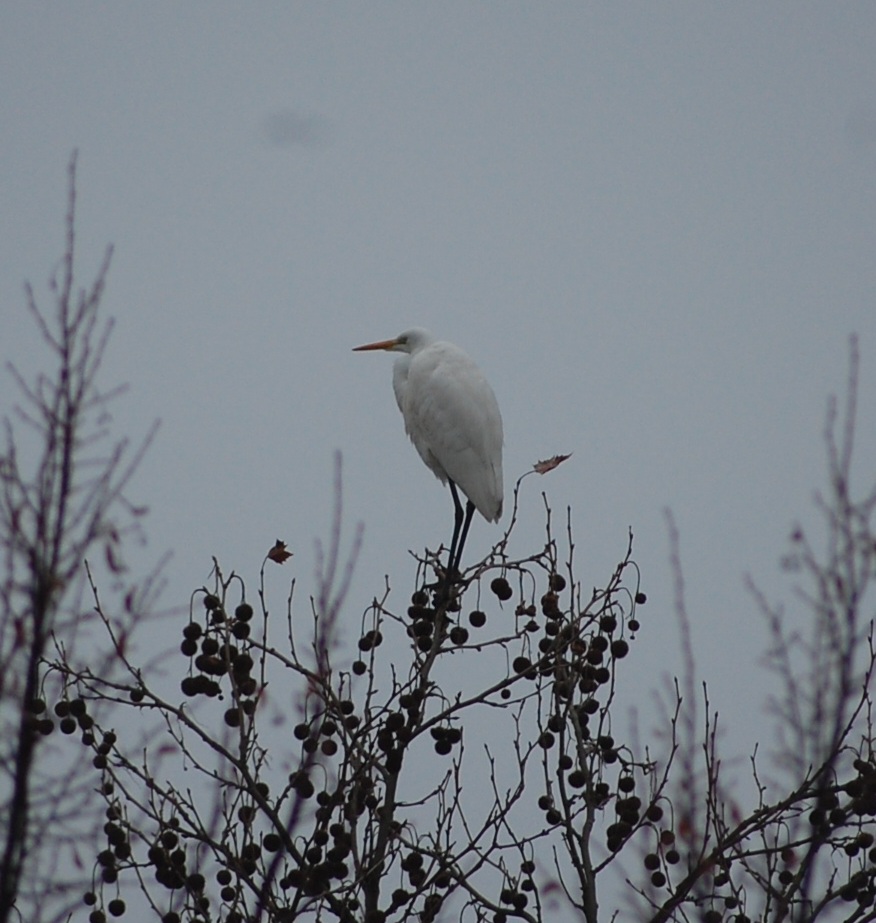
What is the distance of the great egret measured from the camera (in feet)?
26.6

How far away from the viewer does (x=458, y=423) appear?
8.25 metres

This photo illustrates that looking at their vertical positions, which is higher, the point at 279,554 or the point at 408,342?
the point at 408,342

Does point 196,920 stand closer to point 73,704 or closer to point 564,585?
point 73,704

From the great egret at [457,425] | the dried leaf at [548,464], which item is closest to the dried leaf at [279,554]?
the dried leaf at [548,464]

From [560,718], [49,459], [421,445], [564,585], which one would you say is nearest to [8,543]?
[49,459]

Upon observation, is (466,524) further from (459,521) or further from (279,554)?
(279,554)

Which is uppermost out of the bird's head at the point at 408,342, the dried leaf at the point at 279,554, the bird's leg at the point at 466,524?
the bird's head at the point at 408,342

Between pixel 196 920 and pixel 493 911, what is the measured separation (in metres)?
1.05

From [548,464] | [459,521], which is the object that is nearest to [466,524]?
[459,521]

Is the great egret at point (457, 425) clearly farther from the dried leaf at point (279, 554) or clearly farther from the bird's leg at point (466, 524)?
the dried leaf at point (279, 554)

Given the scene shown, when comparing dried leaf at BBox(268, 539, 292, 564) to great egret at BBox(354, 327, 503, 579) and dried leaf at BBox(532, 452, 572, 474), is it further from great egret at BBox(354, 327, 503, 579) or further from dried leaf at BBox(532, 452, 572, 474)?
great egret at BBox(354, 327, 503, 579)

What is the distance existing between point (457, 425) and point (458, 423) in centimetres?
2

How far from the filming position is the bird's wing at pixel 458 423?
8.12 m

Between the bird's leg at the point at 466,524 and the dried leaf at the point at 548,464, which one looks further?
the bird's leg at the point at 466,524
